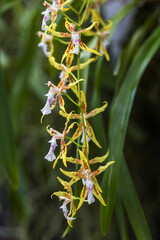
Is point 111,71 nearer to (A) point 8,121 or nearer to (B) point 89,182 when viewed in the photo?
(A) point 8,121

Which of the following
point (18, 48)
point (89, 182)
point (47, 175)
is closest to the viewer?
point (89, 182)

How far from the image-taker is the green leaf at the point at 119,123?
37cm

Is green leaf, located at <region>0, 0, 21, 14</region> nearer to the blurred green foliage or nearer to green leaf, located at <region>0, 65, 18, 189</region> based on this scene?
the blurred green foliage

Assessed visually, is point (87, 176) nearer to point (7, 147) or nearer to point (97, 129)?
point (97, 129)

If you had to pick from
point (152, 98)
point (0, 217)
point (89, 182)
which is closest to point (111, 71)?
point (152, 98)

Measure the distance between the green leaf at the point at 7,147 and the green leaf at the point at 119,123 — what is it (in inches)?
7.5

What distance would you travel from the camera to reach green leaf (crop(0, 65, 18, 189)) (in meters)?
0.54

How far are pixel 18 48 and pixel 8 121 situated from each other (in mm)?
647

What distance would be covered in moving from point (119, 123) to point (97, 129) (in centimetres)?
4

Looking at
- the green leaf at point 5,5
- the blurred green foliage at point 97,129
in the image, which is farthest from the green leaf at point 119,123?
the green leaf at point 5,5

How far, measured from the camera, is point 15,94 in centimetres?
79

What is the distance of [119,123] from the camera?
439 mm

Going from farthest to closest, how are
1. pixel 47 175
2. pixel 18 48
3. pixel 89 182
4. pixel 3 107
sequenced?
1. pixel 18 48
2. pixel 47 175
3. pixel 3 107
4. pixel 89 182

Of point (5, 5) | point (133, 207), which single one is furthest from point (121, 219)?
point (5, 5)
